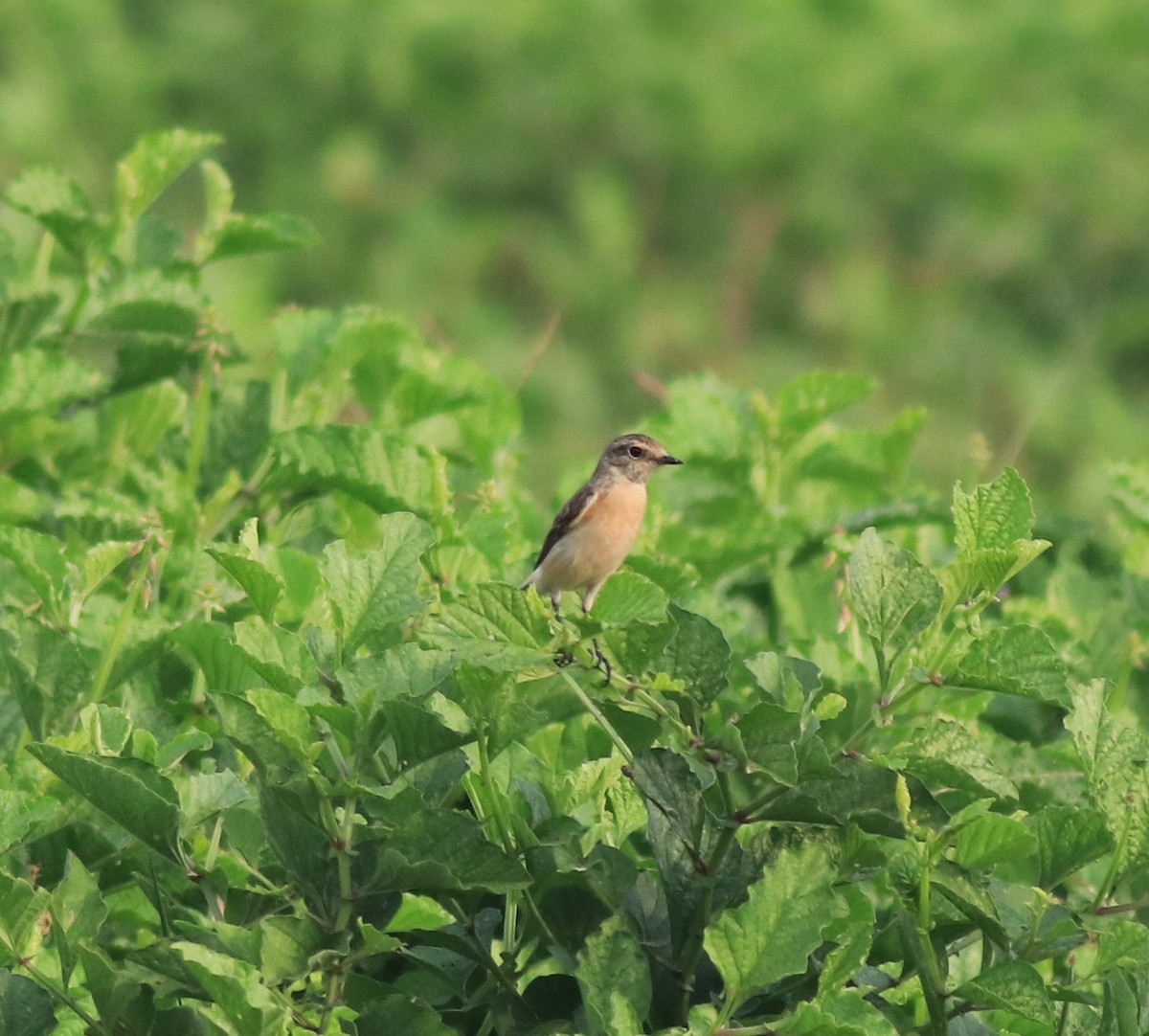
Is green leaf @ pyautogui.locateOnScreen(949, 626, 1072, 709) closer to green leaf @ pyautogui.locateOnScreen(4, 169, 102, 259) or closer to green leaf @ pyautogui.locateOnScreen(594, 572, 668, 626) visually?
green leaf @ pyautogui.locateOnScreen(594, 572, 668, 626)

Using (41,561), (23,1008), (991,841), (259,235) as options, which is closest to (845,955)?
(991,841)

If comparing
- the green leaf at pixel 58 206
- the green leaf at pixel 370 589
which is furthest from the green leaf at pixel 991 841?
the green leaf at pixel 58 206

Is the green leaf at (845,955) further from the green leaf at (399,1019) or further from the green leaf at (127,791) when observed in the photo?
the green leaf at (127,791)

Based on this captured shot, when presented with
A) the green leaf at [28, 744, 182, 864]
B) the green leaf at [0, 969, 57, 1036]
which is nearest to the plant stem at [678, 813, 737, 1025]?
the green leaf at [28, 744, 182, 864]

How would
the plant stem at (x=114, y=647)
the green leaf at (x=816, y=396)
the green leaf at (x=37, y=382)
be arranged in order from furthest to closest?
the green leaf at (x=816, y=396)
the green leaf at (x=37, y=382)
the plant stem at (x=114, y=647)

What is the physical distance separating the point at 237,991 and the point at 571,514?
222 cm

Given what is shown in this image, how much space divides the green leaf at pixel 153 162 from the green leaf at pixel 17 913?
6.23 ft

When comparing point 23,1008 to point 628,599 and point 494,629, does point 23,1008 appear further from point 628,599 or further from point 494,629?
point 628,599

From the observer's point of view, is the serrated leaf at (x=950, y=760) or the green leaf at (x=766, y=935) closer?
the green leaf at (x=766, y=935)

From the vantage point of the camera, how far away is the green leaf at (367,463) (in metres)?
3.36

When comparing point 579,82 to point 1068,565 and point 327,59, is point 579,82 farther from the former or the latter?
point 1068,565

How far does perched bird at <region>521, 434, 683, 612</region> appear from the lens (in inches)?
165

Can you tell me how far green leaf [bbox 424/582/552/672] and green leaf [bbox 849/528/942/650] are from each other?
0.39m

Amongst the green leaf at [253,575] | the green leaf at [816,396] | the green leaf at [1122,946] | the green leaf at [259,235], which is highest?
the green leaf at [259,235]
